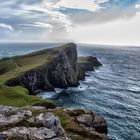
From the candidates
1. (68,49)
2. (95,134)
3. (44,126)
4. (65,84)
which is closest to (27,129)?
(44,126)

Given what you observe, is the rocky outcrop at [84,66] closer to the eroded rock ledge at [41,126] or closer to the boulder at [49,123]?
the eroded rock ledge at [41,126]

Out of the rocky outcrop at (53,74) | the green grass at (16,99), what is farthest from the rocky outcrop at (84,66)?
the green grass at (16,99)

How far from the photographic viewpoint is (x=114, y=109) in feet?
261

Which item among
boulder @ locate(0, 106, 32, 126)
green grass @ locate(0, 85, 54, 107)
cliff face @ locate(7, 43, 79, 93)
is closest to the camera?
boulder @ locate(0, 106, 32, 126)

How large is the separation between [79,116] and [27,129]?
16.9 meters

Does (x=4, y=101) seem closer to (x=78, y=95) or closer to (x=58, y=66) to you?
(x=78, y=95)

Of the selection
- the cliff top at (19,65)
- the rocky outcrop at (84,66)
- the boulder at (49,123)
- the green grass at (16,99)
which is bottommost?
the rocky outcrop at (84,66)

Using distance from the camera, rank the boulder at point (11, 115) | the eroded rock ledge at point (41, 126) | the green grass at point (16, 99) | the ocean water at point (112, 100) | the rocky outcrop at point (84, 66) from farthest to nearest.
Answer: the rocky outcrop at point (84, 66) < the ocean water at point (112, 100) < the green grass at point (16, 99) < the boulder at point (11, 115) < the eroded rock ledge at point (41, 126)

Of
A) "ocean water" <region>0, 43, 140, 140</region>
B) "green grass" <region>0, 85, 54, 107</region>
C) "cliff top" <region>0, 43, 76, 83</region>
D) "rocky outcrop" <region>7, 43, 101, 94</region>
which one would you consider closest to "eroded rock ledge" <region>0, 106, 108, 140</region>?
"green grass" <region>0, 85, 54, 107</region>

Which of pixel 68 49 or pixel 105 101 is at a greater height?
pixel 68 49

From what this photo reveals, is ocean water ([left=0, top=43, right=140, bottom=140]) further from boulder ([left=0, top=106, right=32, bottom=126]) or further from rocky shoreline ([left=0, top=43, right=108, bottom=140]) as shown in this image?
boulder ([left=0, top=106, right=32, bottom=126])

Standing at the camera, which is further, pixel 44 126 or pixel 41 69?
pixel 41 69

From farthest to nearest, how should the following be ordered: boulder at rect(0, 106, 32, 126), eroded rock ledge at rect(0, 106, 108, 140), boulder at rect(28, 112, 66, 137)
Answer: boulder at rect(0, 106, 32, 126), boulder at rect(28, 112, 66, 137), eroded rock ledge at rect(0, 106, 108, 140)

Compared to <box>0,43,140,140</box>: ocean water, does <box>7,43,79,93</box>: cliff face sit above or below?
above
